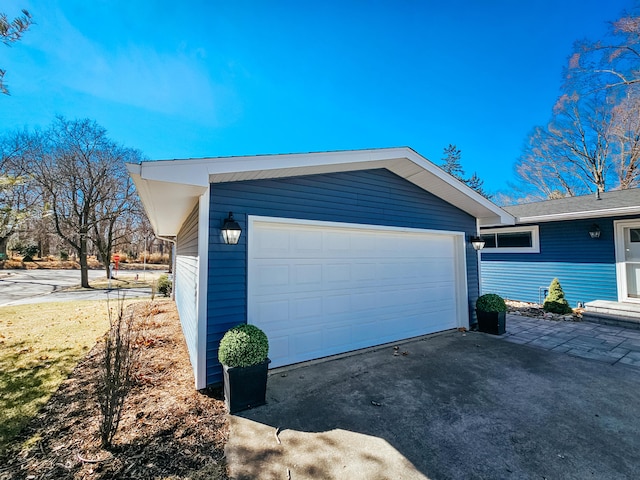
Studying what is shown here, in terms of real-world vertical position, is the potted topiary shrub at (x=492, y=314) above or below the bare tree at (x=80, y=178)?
below

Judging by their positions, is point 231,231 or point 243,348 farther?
point 231,231

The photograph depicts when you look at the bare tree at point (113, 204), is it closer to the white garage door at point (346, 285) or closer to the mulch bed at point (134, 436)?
the mulch bed at point (134, 436)

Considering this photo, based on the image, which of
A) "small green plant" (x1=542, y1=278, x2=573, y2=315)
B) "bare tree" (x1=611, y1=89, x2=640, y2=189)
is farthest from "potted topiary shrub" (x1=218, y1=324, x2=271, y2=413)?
"bare tree" (x1=611, y1=89, x2=640, y2=189)

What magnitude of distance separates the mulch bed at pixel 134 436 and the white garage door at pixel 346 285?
1385 millimetres

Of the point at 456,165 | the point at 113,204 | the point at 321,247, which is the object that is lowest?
the point at 321,247

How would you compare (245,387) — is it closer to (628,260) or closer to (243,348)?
(243,348)

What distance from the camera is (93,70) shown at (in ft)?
22.0

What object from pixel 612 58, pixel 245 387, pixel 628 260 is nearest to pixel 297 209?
pixel 245 387

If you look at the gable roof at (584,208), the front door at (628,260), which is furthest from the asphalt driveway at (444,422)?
the front door at (628,260)

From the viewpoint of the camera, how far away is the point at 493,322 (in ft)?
20.5

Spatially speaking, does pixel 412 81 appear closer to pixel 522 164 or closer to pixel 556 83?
pixel 556 83

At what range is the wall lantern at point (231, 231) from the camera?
373 centimetres

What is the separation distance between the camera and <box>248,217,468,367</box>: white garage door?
4.38 metres

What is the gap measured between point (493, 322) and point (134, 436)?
658cm
